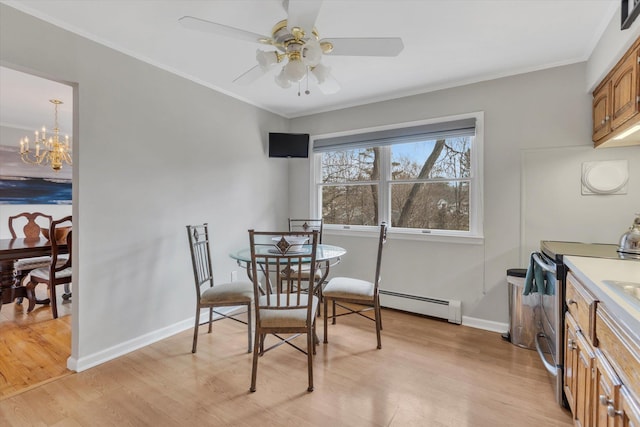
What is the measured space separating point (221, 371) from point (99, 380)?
83 cm

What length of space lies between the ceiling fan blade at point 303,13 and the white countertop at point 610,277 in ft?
5.49

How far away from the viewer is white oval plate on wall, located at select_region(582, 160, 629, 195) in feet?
7.87

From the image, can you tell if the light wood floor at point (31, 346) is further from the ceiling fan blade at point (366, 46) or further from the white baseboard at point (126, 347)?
the ceiling fan blade at point (366, 46)

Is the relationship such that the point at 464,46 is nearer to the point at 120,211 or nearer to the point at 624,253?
the point at 624,253

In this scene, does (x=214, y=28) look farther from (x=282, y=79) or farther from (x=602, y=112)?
(x=602, y=112)

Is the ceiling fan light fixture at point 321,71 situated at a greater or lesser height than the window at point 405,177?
greater

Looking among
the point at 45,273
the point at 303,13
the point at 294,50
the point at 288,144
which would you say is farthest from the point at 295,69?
the point at 45,273

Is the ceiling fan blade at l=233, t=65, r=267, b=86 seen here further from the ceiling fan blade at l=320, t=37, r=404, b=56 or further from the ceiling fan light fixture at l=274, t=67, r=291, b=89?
the ceiling fan blade at l=320, t=37, r=404, b=56

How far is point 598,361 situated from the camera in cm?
121

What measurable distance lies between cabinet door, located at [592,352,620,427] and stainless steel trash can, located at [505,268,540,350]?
1.40 metres

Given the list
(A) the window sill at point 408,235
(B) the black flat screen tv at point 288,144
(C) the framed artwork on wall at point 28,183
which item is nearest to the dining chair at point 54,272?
(C) the framed artwork on wall at point 28,183

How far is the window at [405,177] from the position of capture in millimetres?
3102

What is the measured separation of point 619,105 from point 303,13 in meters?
2.08

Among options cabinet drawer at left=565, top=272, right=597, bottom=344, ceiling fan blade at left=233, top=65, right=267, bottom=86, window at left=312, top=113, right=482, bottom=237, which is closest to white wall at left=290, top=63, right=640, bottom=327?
window at left=312, top=113, right=482, bottom=237
